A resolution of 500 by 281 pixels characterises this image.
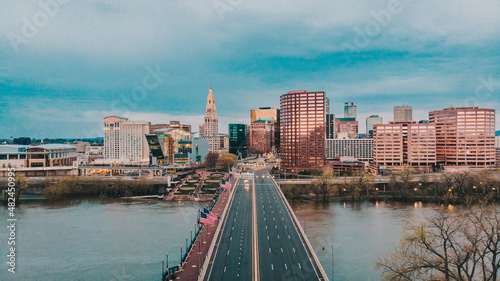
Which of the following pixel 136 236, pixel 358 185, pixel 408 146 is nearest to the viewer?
pixel 136 236

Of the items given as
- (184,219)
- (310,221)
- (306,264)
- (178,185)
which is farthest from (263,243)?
(178,185)

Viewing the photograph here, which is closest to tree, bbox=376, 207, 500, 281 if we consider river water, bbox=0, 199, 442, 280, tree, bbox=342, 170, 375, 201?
river water, bbox=0, 199, 442, 280

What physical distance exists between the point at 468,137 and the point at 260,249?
12295 centimetres

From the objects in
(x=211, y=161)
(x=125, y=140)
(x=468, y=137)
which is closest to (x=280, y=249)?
(x=211, y=161)

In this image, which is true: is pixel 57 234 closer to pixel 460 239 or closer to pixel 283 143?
pixel 460 239

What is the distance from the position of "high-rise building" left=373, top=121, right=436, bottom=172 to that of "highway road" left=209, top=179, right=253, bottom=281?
283 ft

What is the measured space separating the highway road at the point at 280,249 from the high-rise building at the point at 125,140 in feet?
337

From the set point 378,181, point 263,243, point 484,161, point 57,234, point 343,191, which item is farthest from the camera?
point 484,161

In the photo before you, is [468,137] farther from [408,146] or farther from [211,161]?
[211,161]

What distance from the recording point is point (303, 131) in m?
131

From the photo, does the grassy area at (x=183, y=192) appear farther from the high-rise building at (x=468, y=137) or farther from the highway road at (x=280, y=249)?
the high-rise building at (x=468, y=137)

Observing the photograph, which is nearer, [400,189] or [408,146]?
[400,189]

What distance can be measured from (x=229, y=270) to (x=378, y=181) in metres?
74.2

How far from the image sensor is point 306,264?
111ft
